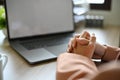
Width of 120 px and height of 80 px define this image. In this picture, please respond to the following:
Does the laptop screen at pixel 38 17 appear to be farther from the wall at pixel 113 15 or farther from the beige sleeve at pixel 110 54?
the beige sleeve at pixel 110 54

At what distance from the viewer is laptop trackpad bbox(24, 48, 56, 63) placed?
0.88m

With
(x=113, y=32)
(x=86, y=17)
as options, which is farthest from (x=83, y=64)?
(x=86, y=17)

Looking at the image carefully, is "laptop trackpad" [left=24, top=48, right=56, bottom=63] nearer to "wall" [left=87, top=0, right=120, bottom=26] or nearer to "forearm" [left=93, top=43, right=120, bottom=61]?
"forearm" [left=93, top=43, right=120, bottom=61]

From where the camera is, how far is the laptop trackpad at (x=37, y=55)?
879 millimetres

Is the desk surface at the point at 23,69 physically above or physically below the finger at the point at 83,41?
below

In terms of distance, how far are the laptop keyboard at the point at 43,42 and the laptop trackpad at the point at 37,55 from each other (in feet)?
0.19

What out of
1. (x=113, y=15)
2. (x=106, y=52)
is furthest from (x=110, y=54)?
(x=113, y=15)

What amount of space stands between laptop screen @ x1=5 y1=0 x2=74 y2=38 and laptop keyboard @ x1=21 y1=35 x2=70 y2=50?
6cm

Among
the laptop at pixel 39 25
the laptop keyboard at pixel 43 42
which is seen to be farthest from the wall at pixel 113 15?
the laptop keyboard at pixel 43 42

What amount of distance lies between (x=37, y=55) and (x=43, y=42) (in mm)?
195

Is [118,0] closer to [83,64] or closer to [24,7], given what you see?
[24,7]

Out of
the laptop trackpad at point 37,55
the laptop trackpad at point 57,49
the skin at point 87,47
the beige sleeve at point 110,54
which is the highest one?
the skin at point 87,47

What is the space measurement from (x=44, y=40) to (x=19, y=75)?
406 millimetres

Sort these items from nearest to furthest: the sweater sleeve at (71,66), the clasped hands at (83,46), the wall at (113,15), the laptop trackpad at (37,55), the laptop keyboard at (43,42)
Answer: the sweater sleeve at (71,66), the clasped hands at (83,46), the laptop trackpad at (37,55), the laptop keyboard at (43,42), the wall at (113,15)
